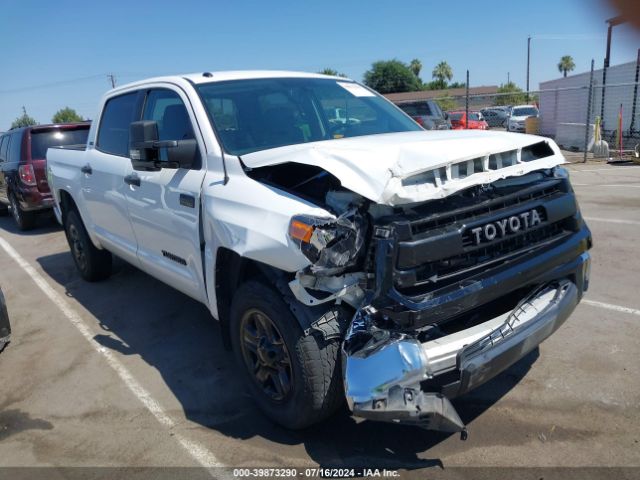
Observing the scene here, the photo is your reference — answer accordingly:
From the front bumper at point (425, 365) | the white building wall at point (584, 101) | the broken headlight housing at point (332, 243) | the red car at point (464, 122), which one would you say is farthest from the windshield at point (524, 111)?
the broken headlight housing at point (332, 243)

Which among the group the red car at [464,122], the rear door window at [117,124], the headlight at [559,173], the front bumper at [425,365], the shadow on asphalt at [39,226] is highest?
the rear door window at [117,124]

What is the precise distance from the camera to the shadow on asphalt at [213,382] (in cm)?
296

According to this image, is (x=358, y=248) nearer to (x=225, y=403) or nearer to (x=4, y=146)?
(x=225, y=403)

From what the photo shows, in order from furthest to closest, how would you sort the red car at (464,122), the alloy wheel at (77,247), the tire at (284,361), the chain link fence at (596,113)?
1. the red car at (464,122)
2. the chain link fence at (596,113)
3. the alloy wheel at (77,247)
4. the tire at (284,361)

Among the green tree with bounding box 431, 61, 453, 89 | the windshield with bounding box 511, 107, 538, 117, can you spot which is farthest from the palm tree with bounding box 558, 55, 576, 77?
the windshield with bounding box 511, 107, 538, 117

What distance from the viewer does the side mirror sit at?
3430mm

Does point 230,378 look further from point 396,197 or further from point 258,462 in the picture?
point 396,197

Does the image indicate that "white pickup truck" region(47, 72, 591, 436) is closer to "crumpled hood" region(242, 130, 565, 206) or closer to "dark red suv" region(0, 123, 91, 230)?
"crumpled hood" region(242, 130, 565, 206)

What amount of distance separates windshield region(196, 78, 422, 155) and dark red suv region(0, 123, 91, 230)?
22.2 feet

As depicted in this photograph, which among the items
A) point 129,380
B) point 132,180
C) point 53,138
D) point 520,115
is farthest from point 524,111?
point 129,380

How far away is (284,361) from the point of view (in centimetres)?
298

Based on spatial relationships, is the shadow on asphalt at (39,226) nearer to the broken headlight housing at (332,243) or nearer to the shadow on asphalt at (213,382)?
the shadow on asphalt at (213,382)

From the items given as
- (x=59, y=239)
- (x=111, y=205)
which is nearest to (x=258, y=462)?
(x=111, y=205)

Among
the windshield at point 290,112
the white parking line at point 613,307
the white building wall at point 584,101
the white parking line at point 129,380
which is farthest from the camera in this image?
the white building wall at point 584,101
